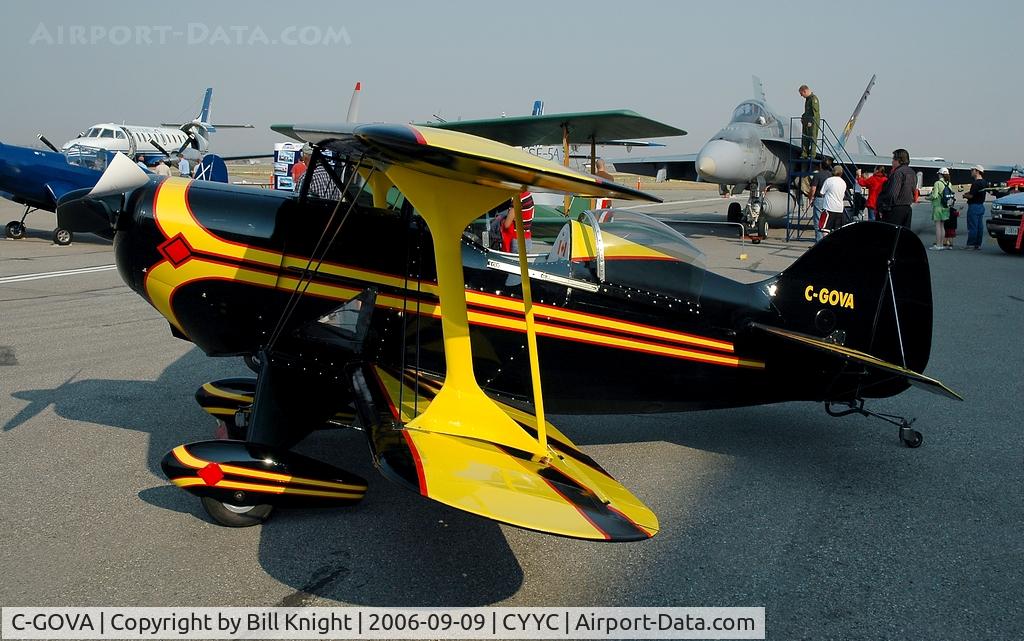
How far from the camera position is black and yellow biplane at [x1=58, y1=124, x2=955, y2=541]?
3438mm

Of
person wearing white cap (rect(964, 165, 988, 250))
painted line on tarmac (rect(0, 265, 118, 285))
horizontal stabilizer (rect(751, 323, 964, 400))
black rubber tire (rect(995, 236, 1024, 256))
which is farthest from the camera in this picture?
person wearing white cap (rect(964, 165, 988, 250))

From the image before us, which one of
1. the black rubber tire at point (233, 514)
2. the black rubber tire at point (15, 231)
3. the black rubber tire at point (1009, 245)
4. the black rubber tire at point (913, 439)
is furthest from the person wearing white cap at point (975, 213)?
the black rubber tire at point (15, 231)

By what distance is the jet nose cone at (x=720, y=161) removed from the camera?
62.0 feet

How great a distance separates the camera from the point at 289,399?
4.09 m

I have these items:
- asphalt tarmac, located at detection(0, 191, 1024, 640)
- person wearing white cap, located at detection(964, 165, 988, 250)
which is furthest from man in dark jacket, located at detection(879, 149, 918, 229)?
asphalt tarmac, located at detection(0, 191, 1024, 640)

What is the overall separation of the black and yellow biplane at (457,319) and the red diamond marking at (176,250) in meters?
0.01

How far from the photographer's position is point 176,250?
4.16 meters

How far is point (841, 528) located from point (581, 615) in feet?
5.40

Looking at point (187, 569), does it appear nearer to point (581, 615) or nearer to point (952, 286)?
point (581, 615)

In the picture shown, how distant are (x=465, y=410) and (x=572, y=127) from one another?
9478 mm

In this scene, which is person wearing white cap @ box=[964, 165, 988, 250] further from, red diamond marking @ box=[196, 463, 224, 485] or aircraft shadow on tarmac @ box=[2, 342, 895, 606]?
red diamond marking @ box=[196, 463, 224, 485]

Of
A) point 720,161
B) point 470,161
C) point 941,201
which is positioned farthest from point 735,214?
point 470,161

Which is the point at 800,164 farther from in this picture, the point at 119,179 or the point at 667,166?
the point at 119,179

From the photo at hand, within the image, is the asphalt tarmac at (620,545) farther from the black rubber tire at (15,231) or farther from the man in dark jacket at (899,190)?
the black rubber tire at (15,231)
